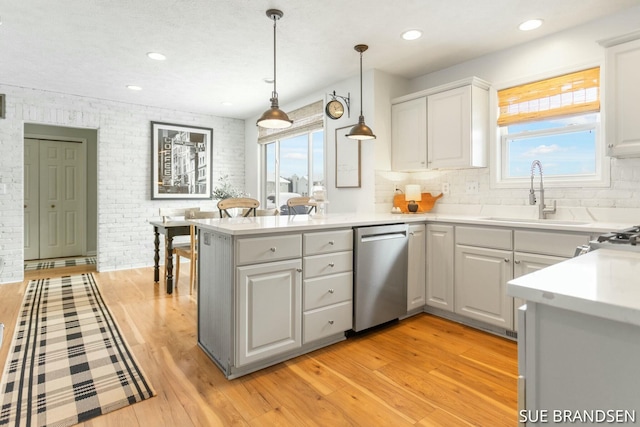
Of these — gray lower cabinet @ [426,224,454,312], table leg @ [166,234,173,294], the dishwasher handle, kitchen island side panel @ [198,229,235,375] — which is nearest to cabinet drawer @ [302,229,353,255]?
the dishwasher handle

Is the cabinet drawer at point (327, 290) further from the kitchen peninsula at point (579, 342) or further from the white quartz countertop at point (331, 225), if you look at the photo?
the kitchen peninsula at point (579, 342)

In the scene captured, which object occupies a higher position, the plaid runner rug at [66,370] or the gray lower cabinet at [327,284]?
the gray lower cabinet at [327,284]

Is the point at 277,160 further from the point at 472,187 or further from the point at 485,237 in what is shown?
the point at 485,237

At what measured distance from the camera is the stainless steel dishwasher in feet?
8.65

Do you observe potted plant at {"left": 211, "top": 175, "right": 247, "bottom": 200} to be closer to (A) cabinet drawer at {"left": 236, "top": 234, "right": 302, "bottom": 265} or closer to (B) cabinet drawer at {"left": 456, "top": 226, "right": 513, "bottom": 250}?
(A) cabinet drawer at {"left": 236, "top": 234, "right": 302, "bottom": 265}

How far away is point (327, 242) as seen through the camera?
2.45m

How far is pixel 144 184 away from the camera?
5402 mm

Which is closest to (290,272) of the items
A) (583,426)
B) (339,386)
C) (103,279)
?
(339,386)

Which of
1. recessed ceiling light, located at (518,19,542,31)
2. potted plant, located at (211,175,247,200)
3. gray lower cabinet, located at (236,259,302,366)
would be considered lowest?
gray lower cabinet, located at (236,259,302,366)

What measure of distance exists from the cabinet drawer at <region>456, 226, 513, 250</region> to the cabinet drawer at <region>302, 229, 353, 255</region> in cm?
96

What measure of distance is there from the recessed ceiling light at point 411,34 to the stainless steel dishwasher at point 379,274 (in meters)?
1.61

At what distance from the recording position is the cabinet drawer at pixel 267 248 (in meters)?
2.03

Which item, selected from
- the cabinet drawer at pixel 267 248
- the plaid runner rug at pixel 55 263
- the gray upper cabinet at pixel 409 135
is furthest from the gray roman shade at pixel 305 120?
the plaid runner rug at pixel 55 263

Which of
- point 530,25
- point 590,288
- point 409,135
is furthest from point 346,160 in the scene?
point 590,288
